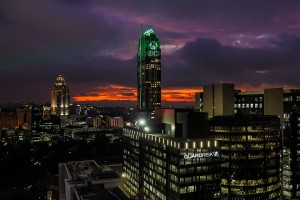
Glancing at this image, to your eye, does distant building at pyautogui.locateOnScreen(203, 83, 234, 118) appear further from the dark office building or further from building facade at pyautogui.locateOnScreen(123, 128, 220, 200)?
building facade at pyautogui.locateOnScreen(123, 128, 220, 200)

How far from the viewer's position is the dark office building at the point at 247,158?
113 metres

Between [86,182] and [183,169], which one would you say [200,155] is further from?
[86,182]

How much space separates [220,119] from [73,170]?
5436 cm

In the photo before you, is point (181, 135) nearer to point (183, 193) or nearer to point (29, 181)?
point (183, 193)

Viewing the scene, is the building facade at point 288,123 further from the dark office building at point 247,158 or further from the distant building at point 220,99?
the dark office building at point 247,158

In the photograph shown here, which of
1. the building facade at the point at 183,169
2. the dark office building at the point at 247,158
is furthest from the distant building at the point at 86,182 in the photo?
the dark office building at the point at 247,158

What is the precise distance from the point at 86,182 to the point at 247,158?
59.5m

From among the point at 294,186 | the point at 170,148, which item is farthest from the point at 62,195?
the point at 294,186

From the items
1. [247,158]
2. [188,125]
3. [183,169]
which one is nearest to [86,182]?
[183,169]

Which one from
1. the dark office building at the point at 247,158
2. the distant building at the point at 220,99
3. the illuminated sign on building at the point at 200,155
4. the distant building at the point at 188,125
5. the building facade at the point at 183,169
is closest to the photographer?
the building facade at the point at 183,169

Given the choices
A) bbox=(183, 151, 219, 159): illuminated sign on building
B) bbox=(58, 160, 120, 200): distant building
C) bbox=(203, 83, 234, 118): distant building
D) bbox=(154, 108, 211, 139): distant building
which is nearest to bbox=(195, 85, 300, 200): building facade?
bbox=(203, 83, 234, 118): distant building

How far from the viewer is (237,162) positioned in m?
113

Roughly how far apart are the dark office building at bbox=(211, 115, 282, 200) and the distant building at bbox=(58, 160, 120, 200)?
43.9 meters

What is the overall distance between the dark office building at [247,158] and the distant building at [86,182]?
144 feet
